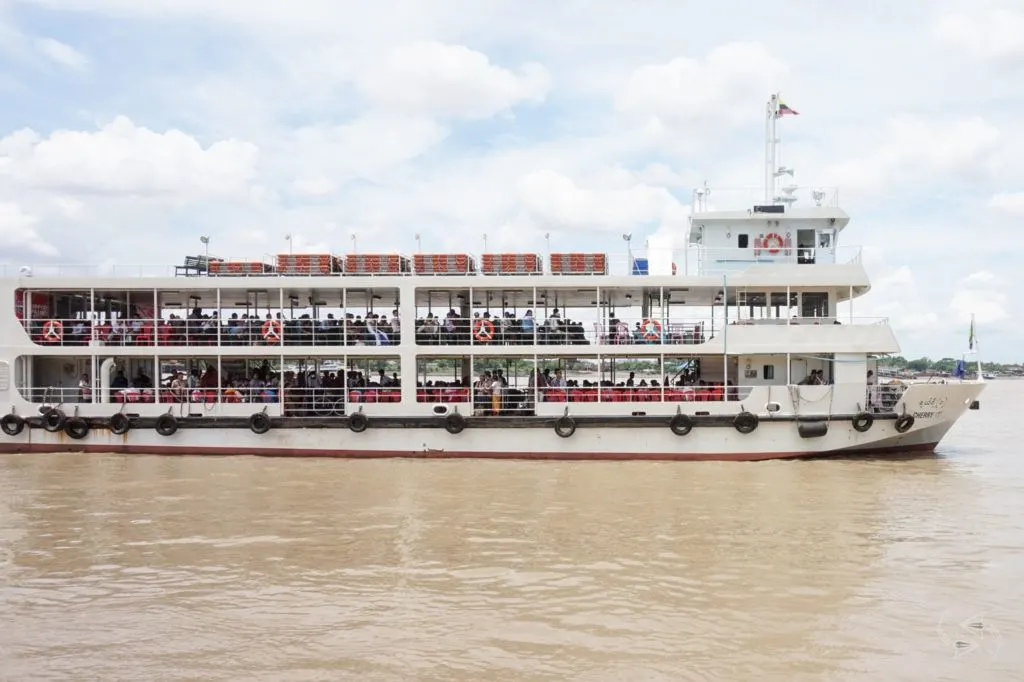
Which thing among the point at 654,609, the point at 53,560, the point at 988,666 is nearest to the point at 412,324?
the point at 53,560

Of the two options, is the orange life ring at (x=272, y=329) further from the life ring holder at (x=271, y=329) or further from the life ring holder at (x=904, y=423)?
the life ring holder at (x=904, y=423)

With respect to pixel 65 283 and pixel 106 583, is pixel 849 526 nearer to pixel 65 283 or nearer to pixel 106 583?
pixel 106 583

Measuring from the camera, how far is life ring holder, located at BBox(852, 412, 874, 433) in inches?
729

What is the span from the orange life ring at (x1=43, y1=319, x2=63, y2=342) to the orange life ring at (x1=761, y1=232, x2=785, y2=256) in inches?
728

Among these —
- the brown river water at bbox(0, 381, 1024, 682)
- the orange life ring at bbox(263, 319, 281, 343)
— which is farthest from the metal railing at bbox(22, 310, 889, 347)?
the brown river water at bbox(0, 381, 1024, 682)

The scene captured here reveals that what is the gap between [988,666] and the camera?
298 inches

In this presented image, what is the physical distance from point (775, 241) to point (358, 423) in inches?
462

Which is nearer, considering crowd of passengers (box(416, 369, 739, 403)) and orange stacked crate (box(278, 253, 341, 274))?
crowd of passengers (box(416, 369, 739, 403))

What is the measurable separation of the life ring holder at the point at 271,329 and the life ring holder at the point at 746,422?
11.5m

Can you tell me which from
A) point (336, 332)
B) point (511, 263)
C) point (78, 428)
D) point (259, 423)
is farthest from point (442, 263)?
point (78, 428)

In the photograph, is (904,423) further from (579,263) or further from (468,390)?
(468,390)

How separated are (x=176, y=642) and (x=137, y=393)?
1423 cm

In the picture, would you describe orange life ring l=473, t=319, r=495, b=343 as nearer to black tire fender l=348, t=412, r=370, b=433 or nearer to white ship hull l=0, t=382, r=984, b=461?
white ship hull l=0, t=382, r=984, b=461

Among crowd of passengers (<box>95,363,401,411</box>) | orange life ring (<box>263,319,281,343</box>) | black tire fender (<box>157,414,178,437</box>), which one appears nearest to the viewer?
black tire fender (<box>157,414,178,437</box>)
